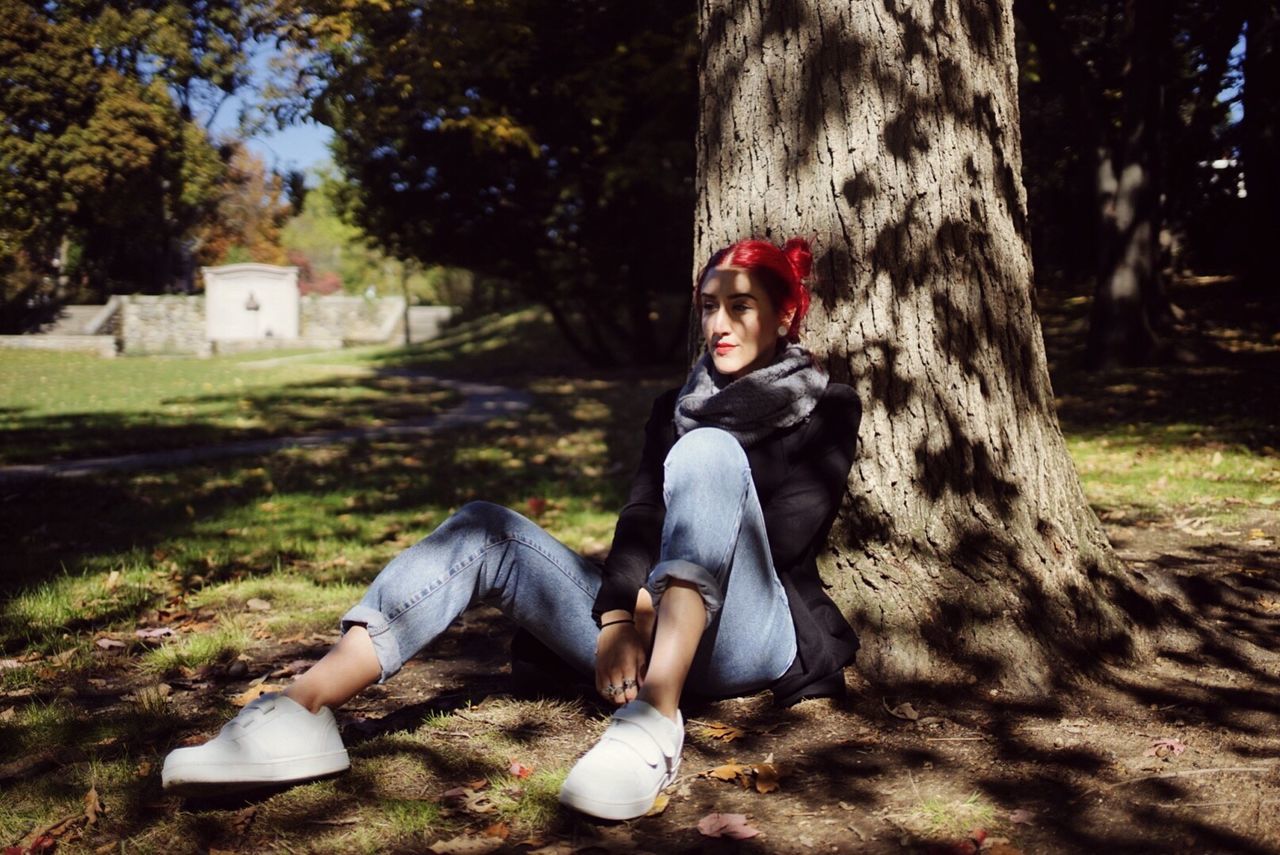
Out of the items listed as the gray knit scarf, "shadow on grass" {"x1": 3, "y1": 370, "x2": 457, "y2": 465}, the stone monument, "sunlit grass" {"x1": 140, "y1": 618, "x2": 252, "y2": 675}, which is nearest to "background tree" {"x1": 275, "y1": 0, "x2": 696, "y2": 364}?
"shadow on grass" {"x1": 3, "y1": 370, "x2": 457, "y2": 465}

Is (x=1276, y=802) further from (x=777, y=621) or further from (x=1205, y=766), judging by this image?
(x=777, y=621)

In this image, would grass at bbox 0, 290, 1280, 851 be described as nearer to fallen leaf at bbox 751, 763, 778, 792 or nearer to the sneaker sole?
the sneaker sole

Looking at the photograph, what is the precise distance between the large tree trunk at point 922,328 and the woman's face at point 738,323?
370 millimetres

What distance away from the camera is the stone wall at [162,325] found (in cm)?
3509

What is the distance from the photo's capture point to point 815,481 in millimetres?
3004

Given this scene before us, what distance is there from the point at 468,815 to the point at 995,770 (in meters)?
1.35

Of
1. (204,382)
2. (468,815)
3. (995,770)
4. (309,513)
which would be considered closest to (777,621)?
(995,770)

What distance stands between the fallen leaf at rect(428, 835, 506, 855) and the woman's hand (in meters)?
0.47

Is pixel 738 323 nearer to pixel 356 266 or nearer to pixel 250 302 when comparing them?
pixel 250 302

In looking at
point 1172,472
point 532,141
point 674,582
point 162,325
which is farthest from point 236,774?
point 162,325

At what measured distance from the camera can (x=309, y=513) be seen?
23.0ft

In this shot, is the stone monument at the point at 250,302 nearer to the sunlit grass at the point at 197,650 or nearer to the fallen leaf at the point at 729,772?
the sunlit grass at the point at 197,650

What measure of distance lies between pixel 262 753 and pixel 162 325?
36.9 m

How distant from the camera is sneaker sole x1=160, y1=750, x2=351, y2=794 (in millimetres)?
2418
